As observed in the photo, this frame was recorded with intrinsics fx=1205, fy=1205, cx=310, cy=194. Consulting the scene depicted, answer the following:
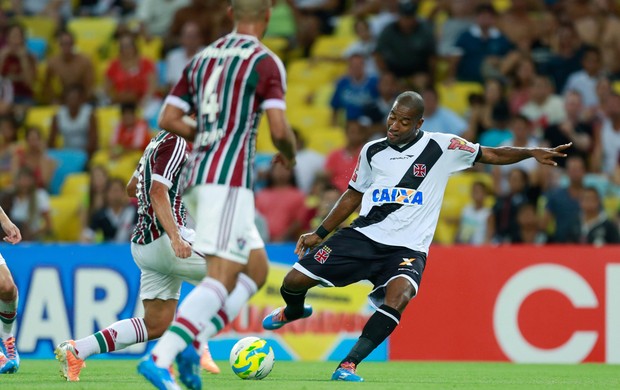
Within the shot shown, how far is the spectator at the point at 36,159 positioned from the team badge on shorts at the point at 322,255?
7987 mm

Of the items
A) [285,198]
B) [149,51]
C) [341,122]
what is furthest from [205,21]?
[285,198]

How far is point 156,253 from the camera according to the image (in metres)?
8.84

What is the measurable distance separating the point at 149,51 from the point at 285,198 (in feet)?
17.9

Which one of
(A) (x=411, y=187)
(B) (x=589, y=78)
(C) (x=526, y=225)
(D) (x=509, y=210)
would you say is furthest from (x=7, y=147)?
(A) (x=411, y=187)

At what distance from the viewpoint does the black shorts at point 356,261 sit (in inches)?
364

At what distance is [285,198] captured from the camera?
1495 centimetres

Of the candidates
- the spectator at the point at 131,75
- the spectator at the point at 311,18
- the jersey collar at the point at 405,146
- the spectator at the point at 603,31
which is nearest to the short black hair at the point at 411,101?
the jersey collar at the point at 405,146

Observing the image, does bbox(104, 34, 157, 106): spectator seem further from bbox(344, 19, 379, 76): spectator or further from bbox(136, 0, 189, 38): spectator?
bbox(344, 19, 379, 76): spectator

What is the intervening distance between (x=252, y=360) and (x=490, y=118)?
25.0 ft

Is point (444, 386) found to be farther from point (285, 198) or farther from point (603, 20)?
point (603, 20)

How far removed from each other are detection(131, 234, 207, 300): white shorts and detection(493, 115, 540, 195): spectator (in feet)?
22.0

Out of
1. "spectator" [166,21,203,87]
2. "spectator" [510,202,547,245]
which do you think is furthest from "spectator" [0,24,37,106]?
"spectator" [510,202,547,245]

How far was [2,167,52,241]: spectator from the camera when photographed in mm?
15523

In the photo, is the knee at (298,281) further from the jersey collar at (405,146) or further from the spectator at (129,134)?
the spectator at (129,134)
